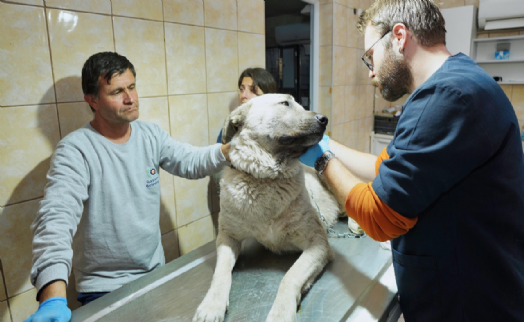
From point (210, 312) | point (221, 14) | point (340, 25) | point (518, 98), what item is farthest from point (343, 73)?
point (210, 312)

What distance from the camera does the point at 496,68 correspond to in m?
3.63

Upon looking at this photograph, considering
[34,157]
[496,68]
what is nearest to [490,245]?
[34,157]

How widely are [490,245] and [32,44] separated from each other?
1.83 metres

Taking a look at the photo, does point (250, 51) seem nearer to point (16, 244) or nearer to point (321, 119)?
point (321, 119)

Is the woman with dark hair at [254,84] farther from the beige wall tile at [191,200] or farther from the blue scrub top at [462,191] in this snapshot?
the blue scrub top at [462,191]

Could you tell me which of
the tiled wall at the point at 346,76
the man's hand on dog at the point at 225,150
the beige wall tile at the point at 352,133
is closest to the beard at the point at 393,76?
the man's hand on dog at the point at 225,150

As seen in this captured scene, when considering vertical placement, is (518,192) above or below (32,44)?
below

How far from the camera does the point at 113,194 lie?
4.54 feet

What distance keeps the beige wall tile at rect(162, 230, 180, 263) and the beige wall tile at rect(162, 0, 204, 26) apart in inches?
51.8

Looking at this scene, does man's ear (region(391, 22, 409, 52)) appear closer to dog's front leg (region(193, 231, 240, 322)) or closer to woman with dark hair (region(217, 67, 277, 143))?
dog's front leg (region(193, 231, 240, 322))

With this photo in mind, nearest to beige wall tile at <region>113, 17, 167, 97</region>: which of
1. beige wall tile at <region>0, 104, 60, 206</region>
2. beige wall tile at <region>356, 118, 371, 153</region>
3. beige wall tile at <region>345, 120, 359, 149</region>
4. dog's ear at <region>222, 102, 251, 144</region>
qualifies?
beige wall tile at <region>0, 104, 60, 206</region>

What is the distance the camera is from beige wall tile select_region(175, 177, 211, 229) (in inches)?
83.0

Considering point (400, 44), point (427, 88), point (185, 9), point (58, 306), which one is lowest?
point (58, 306)

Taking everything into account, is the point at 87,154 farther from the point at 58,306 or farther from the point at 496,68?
the point at 496,68
